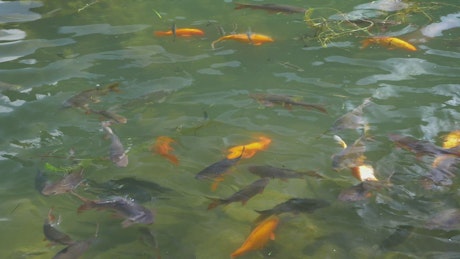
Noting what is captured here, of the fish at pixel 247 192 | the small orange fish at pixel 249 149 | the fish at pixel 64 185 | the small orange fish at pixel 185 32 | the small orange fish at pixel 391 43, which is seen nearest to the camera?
the fish at pixel 247 192

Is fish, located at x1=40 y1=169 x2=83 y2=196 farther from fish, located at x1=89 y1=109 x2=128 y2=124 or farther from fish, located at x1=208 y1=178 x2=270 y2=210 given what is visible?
fish, located at x1=208 y1=178 x2=270 y2=210

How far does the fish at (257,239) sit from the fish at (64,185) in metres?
1.36

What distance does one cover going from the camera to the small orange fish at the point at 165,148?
4.51 metres

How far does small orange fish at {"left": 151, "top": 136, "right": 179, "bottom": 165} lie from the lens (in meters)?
4.51

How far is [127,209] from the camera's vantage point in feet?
11.8

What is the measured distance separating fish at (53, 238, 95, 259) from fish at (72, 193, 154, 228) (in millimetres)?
284

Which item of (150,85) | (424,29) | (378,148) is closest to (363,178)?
(378,148)

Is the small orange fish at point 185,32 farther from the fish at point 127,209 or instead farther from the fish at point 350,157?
the fish at point 127,209

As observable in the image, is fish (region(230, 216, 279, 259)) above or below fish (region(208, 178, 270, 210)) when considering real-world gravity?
below

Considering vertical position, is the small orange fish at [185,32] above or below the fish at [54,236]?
above

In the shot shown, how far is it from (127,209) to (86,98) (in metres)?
1.92

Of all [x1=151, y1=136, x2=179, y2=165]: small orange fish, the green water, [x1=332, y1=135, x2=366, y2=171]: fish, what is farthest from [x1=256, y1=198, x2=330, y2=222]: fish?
[x1=151, y1=136, x2=179, y2=165]: small orange fish

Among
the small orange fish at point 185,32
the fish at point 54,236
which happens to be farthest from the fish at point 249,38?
the fish at point 54,236

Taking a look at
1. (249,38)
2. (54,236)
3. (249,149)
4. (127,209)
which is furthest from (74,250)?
(249,38)
